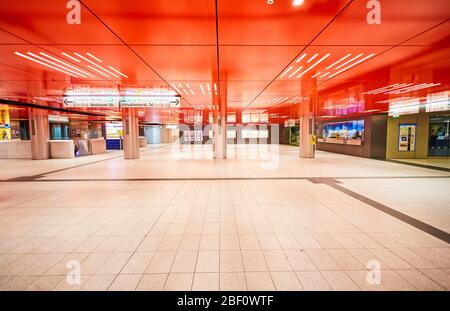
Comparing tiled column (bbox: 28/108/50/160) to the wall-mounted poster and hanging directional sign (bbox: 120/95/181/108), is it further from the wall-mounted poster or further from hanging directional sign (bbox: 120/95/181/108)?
the wall-mounted poster

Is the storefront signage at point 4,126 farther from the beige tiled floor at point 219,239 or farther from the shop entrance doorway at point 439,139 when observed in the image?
the shop entrance doorway at point 439,139

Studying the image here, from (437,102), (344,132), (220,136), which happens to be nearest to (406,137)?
(437,102)

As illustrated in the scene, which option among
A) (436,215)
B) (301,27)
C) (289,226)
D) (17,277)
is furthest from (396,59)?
(17,277)

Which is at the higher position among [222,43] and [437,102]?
[222,43]

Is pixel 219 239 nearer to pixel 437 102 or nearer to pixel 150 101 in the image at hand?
pixel 150 101

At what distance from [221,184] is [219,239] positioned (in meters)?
3.98

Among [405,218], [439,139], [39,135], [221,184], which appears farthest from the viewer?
[439,139]

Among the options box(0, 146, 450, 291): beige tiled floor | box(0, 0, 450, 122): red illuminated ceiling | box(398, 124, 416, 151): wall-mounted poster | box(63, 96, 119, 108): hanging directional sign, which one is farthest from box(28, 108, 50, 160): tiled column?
box(398, 124, 416, 151): wall-mounted poster

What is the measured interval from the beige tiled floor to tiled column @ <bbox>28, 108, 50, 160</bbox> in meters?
10.4

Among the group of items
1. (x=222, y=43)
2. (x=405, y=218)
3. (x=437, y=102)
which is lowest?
(x=405, y=218)

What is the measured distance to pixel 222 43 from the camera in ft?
16.4

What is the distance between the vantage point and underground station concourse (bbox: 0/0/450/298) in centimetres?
288

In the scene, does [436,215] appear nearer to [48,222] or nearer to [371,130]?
[48,222]

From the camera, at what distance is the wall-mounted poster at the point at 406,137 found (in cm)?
1453
